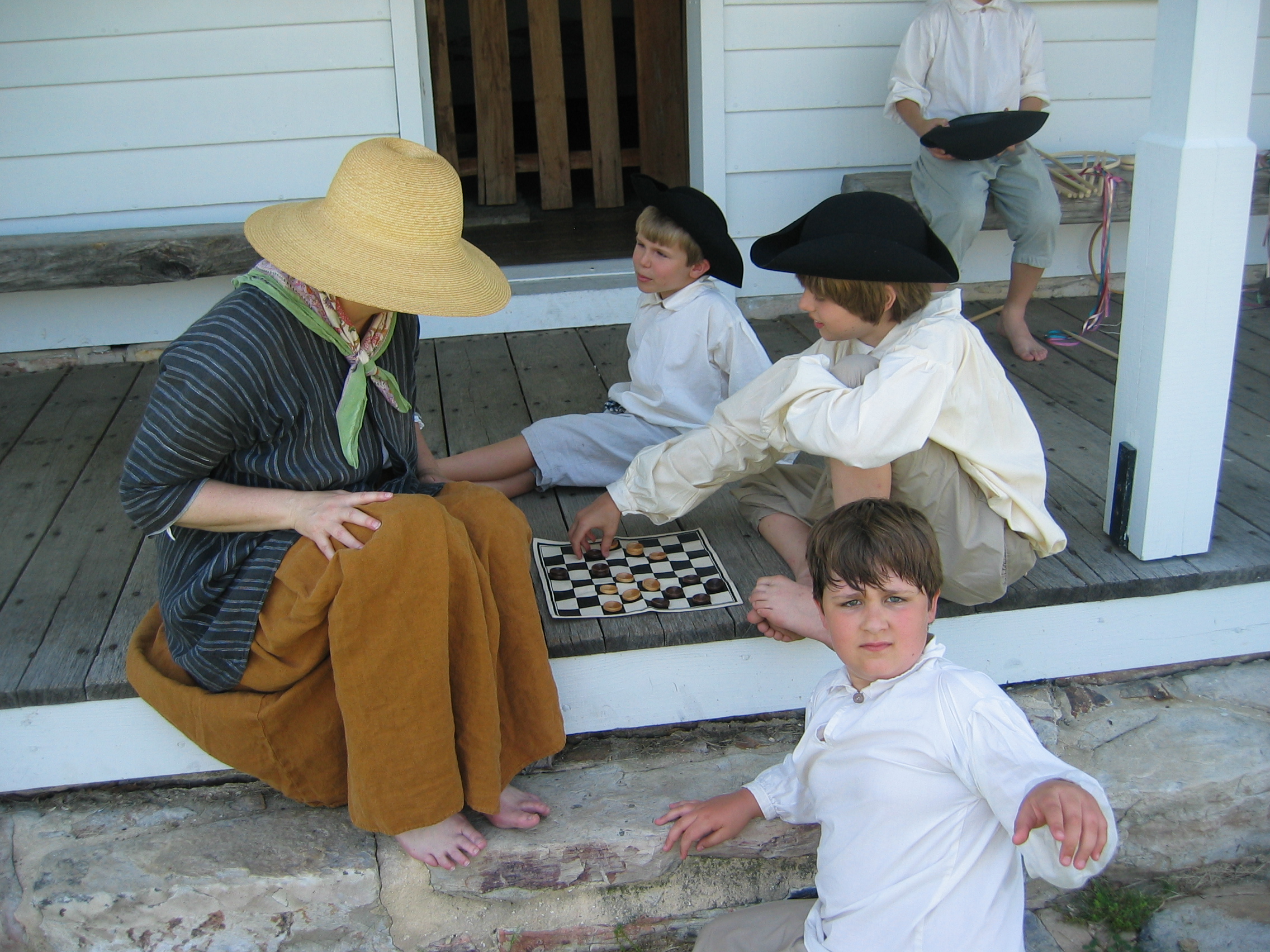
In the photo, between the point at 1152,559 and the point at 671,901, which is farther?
the point at 1152,559

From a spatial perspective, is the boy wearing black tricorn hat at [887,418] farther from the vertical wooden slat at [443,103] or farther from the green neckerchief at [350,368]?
the vertical wooden slat at [443,103]

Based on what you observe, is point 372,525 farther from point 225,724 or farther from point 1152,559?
point 1152,559

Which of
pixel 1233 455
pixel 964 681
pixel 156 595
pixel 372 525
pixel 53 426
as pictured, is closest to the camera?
pixel 964 681

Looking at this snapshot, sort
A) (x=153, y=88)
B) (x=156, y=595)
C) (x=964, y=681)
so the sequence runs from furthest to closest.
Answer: (x=153, y=88), (x=156, y=595), (x=964, y=681)

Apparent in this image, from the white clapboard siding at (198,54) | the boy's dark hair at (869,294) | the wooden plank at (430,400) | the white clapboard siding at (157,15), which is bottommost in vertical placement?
the wooden plank at (430,400)

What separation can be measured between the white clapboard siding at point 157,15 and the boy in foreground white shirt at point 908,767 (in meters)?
2.74

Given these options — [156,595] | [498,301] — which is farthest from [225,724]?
[498,301]

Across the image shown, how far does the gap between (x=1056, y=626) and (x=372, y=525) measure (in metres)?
1.42

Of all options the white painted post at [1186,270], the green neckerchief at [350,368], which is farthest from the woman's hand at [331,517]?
the white painted post at [1186,270]

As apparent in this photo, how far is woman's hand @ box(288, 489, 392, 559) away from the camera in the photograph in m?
1.74

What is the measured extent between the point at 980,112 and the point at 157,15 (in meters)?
2.62

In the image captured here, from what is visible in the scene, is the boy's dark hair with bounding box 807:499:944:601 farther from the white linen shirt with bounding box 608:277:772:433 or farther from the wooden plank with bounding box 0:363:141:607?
the wooden plank with bounding box 0:363:141:607

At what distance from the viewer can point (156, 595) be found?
2311 mm

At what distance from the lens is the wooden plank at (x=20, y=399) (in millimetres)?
3150
